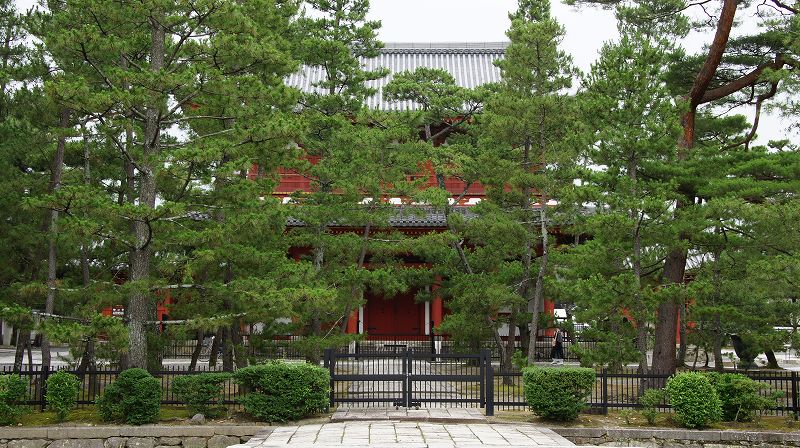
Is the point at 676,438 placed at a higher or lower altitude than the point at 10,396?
lower

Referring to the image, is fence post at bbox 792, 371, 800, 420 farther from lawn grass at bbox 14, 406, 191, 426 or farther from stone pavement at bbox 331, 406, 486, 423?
lawn grass at bbox 14, 406, 191, 426

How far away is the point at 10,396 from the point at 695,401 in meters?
12.7

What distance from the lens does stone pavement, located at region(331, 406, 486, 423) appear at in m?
15.4

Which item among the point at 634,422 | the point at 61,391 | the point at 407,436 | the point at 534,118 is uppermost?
the point at 534,118

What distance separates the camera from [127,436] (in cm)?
1471

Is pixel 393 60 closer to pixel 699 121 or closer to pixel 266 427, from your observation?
pixel 699 121

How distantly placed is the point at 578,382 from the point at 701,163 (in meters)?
5.40

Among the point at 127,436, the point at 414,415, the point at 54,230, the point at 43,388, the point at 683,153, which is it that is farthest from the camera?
the point at 683,153

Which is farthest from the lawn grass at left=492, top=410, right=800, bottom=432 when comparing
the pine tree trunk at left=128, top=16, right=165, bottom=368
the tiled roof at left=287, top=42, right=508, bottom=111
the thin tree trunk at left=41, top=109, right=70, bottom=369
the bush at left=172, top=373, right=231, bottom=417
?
the tiled roof at left=287, top=42, right=508, bottom=111

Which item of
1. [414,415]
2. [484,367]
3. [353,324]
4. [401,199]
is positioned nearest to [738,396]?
[484,367]

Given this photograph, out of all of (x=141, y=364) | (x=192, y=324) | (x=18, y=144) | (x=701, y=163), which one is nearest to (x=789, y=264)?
(x=701, y=163)

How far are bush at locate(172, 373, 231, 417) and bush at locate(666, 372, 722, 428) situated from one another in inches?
342

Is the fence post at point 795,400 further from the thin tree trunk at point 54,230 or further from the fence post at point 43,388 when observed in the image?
the fence post at point 43,388

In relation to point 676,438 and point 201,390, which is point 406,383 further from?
point 676,438
